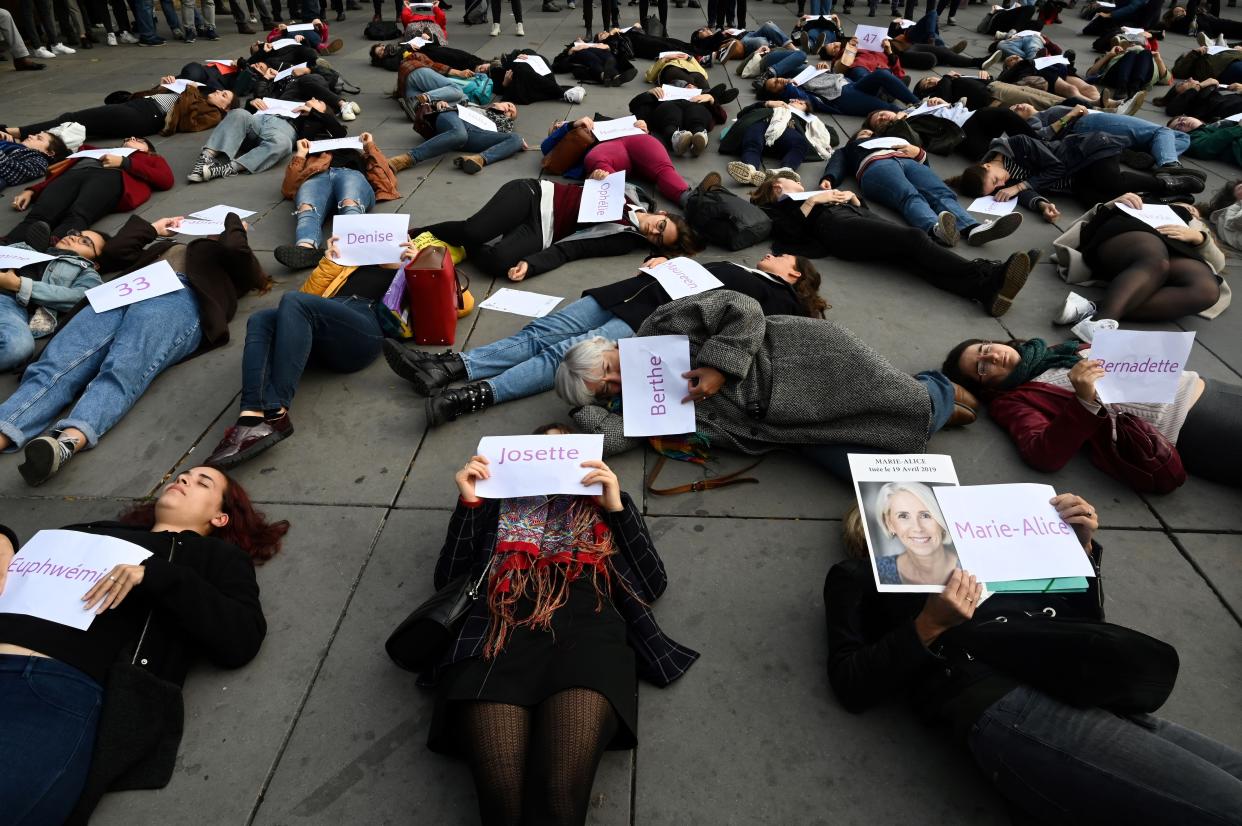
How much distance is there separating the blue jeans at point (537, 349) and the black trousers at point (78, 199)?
3.67 m

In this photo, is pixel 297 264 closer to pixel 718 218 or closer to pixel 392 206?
pixel 392 206

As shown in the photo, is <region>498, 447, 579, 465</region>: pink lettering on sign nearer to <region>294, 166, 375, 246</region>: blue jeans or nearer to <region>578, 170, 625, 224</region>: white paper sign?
<region>578, 170, 625, 224</region>: white paper sign

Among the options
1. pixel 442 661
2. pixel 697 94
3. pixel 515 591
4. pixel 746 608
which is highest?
pixel 697 94

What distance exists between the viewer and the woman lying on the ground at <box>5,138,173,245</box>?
5309 mm

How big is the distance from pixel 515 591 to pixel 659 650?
20.6 inches

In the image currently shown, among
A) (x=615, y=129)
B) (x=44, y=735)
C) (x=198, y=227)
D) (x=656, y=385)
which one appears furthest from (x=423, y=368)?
(x=615, y=129)

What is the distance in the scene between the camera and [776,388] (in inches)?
125

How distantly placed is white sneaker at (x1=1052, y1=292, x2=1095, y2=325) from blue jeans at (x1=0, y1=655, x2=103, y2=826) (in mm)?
4992

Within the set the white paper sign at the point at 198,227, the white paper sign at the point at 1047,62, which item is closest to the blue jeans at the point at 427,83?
the white paper sign at the point at 198,227

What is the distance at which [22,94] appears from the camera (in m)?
9.09

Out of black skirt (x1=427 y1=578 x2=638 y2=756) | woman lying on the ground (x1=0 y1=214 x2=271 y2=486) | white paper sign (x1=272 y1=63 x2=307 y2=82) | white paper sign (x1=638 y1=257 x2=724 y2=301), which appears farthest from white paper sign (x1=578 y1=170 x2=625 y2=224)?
white paper sign (x1=272 y1=63 x2=307 y2=82)

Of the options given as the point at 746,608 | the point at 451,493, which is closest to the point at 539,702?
the point at 746,608

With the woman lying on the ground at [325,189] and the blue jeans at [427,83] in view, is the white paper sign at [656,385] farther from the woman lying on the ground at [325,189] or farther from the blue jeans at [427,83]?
the blue jeans at [427,83]

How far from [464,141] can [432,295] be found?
11.7ft
